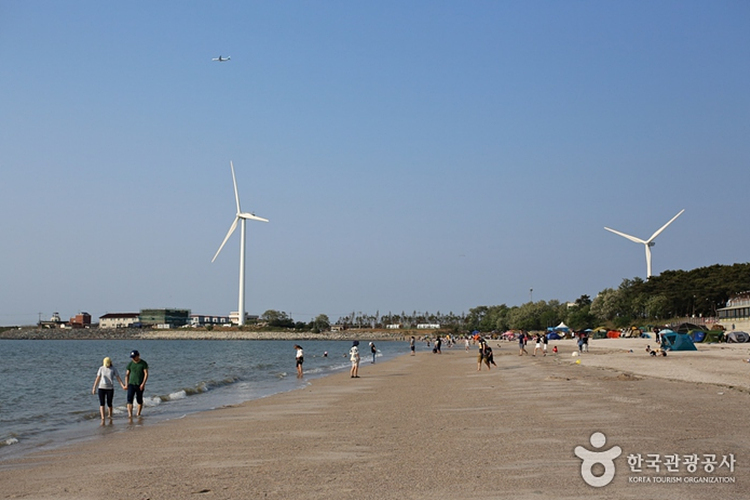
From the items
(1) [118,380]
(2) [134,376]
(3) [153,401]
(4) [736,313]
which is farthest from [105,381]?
(4) [736,313]

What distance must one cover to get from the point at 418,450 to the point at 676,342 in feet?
132

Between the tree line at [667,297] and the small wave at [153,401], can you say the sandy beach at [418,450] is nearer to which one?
the small wave at [153,401]

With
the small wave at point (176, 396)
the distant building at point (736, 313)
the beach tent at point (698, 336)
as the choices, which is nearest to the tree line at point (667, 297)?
the distant building at point (736, 313)

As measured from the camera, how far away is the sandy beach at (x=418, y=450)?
28.2 feet

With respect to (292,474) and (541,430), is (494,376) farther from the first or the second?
(292,474)

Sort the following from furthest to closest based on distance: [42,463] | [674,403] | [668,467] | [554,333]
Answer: [554,333], [674,403], [42,463], [668,467]

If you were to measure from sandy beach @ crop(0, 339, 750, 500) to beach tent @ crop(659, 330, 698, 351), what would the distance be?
27.1m

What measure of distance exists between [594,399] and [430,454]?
883 cm

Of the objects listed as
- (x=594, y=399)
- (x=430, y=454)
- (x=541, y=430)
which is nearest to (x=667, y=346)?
(x=594, y=399)

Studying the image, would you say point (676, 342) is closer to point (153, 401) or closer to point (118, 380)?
point (153, 401)

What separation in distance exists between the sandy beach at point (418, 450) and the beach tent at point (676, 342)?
2712 centimetres

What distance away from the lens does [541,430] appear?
1291 centimetres

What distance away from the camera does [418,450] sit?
37.3ft

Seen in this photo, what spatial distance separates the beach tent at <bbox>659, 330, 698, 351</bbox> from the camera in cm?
4577
